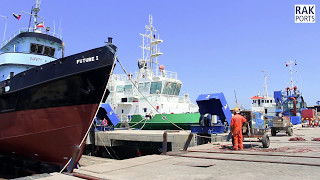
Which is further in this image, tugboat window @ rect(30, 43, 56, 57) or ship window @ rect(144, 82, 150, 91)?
ship window @ rect(144, 82, 150, 91)

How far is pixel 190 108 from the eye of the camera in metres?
21.9

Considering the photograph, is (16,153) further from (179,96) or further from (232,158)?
(179,96)

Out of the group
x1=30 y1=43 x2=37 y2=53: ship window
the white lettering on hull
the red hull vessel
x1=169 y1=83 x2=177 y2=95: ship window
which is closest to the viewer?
the white lettering on hull

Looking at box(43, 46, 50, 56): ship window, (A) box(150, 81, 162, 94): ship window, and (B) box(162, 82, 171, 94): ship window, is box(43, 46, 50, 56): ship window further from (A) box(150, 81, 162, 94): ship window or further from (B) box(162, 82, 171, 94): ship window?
(B) box(162, 82, 171, 94): ship window

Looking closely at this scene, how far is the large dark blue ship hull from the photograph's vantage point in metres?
6.95

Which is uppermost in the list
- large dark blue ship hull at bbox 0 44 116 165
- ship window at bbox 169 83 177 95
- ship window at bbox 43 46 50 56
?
ship window at bbox 43 46 50 56

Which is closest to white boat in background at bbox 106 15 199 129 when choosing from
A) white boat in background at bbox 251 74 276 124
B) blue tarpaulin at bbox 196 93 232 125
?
blue tarpaulin at bbox 196 93 232 125

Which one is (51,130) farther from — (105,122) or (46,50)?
(105,122)

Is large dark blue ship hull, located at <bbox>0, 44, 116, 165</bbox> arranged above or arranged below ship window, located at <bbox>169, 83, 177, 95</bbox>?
below

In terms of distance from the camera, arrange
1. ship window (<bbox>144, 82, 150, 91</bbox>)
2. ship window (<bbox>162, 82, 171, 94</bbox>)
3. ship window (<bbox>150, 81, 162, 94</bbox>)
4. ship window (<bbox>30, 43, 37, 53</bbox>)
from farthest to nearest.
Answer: ship window (<bbox>144, 82, 150, 91</bbox>)
ship window (<bbox>162, 82, 171, 94</bbox>)
ship window (<bbox>150, 81, 162, 94</bbox>)
ship window (<bbox>30, 43, 37, 53</bbox>)

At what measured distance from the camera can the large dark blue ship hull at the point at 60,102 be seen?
6949 mm

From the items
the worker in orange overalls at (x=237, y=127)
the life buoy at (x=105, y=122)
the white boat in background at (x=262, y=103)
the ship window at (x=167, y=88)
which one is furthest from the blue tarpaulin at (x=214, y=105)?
the white boat in background at (x=262, y=103)

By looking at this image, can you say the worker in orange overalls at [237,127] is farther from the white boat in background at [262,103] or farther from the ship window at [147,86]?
the white boat in background at [262,103]

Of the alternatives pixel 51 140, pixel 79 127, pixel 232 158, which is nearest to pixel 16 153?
pixel 51 140
